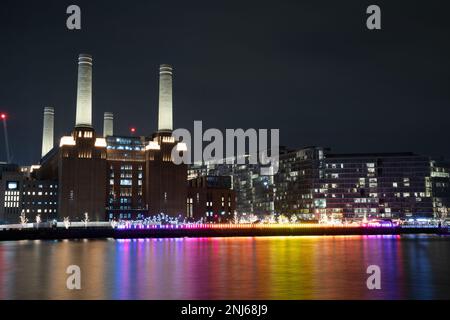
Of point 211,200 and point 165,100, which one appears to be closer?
point 165,100

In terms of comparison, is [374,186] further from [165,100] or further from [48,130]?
[48,130]

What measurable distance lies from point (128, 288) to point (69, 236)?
3322 inches

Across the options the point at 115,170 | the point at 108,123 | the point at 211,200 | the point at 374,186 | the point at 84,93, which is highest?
the point at 84,93

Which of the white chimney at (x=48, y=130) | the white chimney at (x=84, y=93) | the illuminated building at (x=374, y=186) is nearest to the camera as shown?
the white chimney at (x=84, y=93)

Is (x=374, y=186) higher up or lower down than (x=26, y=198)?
higher up

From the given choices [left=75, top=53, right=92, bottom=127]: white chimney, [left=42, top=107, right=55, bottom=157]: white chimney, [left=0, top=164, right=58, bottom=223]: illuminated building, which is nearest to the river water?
[left=75, top=53, right=92, bottom=127]: white chimney

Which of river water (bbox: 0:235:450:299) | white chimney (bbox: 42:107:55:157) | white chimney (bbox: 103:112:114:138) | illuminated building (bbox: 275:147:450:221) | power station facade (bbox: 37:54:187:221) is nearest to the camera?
river water (bbox: 0:235:450:299)

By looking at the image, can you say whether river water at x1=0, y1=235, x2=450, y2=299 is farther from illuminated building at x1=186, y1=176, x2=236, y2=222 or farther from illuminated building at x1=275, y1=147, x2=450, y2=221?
illuminated building at x1=275, y1=147, x2=450, y2=221

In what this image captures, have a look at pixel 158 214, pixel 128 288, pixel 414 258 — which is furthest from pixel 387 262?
pixel 158 214

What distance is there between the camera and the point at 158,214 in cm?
13938

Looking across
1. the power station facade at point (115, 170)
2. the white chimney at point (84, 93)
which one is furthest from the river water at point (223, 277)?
the white chimney at point (84, 93)

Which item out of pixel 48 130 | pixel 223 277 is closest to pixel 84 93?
pixel 48 130

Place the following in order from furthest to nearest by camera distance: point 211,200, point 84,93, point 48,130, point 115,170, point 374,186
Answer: point 48,130
point 374,186
point 211,200
point 115,170
point 84,93

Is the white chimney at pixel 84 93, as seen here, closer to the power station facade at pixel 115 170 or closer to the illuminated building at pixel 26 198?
the power station facade at pixel 115 170
